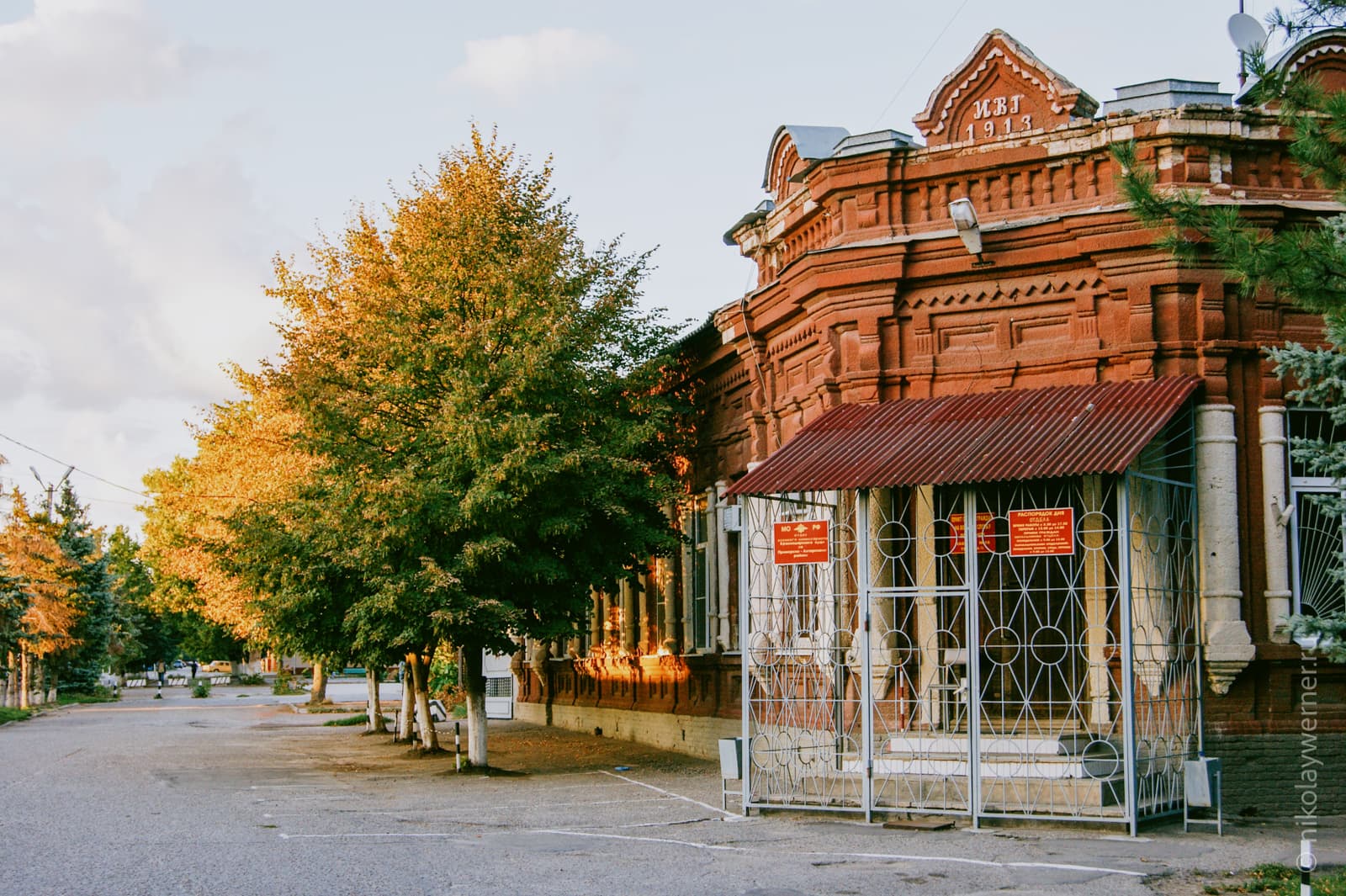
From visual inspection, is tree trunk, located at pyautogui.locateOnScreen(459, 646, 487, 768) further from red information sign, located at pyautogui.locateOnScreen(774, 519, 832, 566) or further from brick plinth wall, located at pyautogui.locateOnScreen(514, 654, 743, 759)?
red information sign, located at pyautogui.locateOnScreen(774, 519, 832, 566)

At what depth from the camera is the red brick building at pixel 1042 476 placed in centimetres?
1370

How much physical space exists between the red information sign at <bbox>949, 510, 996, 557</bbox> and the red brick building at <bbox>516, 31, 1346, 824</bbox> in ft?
0.22

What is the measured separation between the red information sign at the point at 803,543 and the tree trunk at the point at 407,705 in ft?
37.8

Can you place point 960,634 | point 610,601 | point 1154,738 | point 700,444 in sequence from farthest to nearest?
point 610,601
point 700,444
point 960,634
point 1154,738

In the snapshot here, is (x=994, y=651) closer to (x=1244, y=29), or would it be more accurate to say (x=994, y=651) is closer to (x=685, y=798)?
(x=685, y=798)

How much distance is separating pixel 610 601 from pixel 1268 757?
15.9m

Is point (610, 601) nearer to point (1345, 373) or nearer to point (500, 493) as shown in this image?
point (500, 493)

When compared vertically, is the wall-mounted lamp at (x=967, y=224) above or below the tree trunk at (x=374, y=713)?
above

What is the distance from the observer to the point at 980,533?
1548 cm

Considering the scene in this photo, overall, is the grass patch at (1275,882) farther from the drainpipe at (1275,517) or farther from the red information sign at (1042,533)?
the drainpipe at (1275,517)

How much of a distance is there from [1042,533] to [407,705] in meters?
17.1

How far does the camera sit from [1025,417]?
14203mm

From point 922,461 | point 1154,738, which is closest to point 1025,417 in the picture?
point 922,461

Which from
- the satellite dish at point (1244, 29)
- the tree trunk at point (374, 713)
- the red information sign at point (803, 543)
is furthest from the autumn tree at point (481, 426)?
the tree trunk at point (374, 713)
